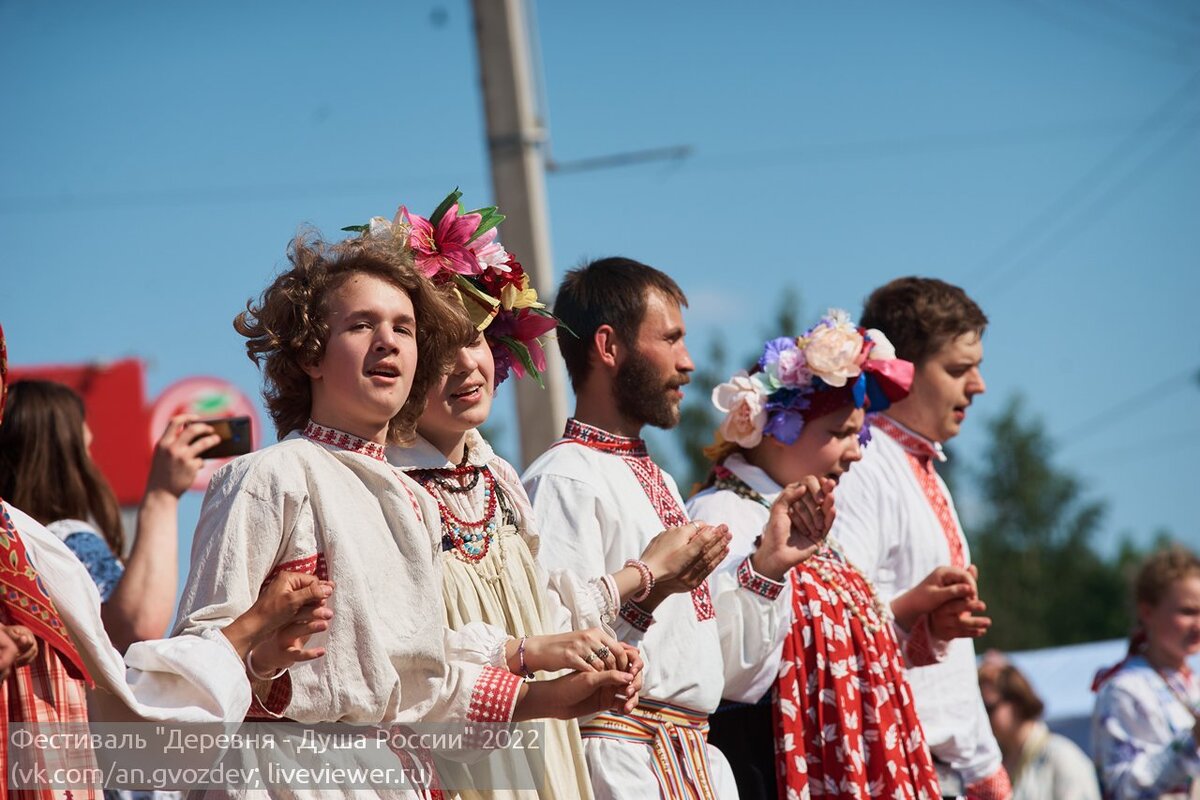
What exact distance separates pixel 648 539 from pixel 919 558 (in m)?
1.42

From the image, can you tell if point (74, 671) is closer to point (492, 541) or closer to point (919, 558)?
point (492, 541)

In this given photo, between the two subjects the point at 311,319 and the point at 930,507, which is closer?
the point at 311,319

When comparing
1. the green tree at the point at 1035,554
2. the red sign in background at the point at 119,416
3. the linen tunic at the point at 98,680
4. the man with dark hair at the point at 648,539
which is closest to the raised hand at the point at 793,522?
the man with dark hair at the point at 648,539

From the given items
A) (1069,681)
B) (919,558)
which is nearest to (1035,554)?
(1069,681)

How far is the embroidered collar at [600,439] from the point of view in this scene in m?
4.35

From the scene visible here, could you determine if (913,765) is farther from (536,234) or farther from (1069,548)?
(1069,548)

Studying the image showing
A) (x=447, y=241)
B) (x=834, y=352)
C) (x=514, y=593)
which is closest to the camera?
(x=514, y=593)

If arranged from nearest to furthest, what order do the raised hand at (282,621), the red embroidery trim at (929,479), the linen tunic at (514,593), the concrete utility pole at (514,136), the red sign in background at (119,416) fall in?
the raised hand at (282,621)
the linen tunic at (514,593)
the red embroidery trim at (929,479)
the concrete utility pole at (514,136)
the red sign in background at (119,416)

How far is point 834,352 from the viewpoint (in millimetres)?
4758

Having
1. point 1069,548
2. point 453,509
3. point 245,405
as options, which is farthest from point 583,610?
point 1069,548

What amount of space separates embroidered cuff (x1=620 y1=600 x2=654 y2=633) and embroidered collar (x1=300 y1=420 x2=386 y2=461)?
95 cm

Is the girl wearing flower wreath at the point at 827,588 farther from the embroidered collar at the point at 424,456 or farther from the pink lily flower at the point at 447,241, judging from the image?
the pink lily flower at the point at 447,241

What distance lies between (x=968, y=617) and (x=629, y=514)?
1302 mm

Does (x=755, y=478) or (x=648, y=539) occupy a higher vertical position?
(x=755, y=478)
